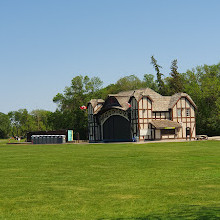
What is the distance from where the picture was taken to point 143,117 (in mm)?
66188

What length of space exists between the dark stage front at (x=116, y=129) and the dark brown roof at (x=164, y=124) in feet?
16.3

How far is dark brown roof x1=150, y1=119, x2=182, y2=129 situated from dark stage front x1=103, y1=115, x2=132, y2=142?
497 cm

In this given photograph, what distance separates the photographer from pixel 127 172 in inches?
808

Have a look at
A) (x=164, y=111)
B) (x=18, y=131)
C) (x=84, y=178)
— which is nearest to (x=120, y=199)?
(x=84, y=178)

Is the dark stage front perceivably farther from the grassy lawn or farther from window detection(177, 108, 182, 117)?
the grassy lawn

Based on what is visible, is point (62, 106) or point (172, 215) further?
point (62, 106)

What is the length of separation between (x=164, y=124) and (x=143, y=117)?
12.9 feet

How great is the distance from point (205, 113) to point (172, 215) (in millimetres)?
73105

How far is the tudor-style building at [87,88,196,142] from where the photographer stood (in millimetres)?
66125

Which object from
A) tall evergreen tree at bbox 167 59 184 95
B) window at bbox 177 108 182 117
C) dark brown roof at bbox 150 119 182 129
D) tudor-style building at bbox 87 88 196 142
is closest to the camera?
dark brown roof at bbox 150 119 182 129

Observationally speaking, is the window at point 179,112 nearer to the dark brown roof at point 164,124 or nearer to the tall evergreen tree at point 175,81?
the dark brown roof at point 164,124

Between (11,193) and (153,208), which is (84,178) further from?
(153,208)

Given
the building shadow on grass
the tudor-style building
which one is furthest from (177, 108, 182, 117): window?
the building shadow on grass

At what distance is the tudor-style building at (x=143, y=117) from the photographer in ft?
217
